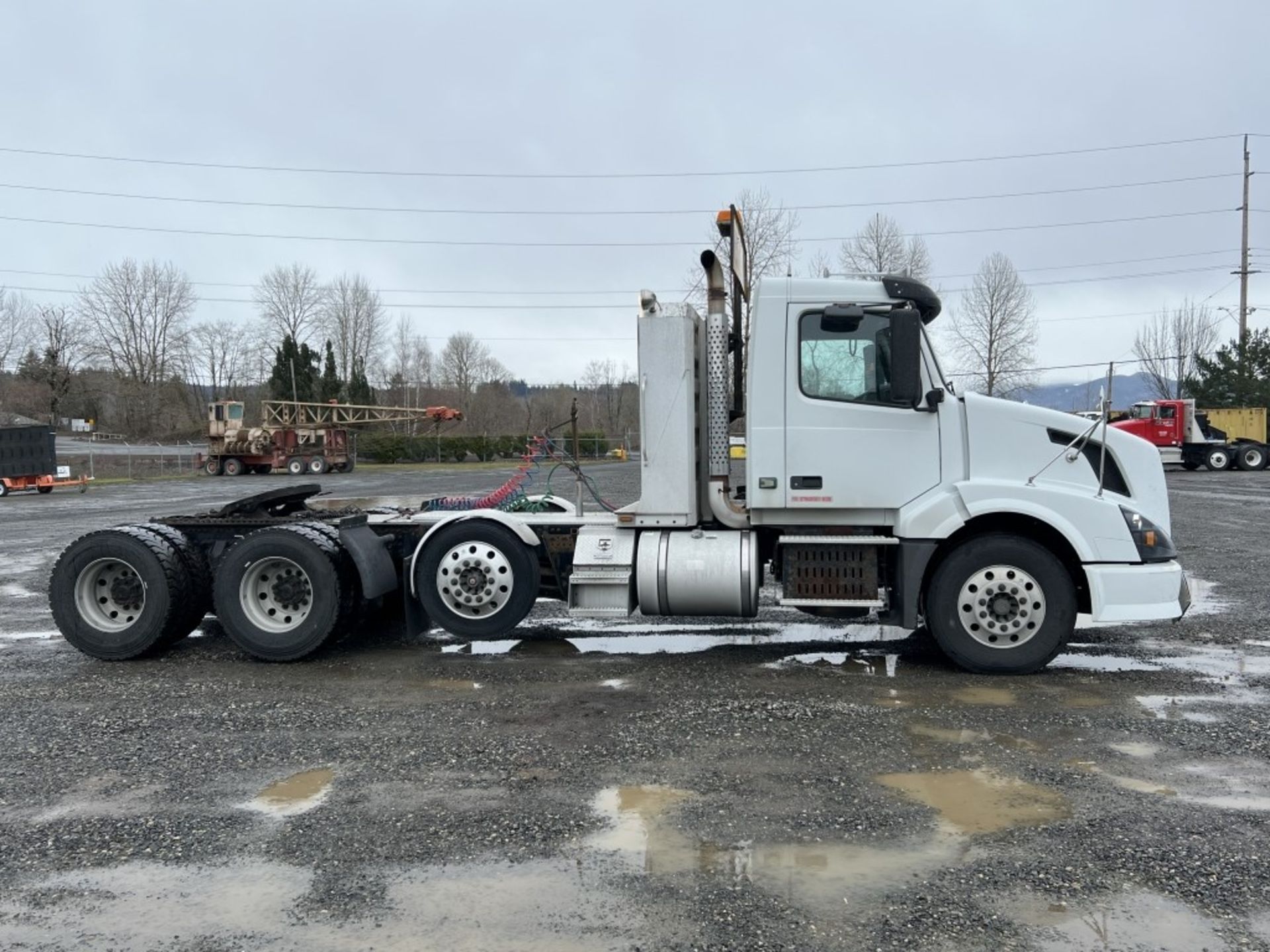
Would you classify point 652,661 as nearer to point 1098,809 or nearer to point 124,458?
point 1098,809

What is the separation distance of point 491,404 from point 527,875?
7778 cm

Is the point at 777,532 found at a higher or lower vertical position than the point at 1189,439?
lower

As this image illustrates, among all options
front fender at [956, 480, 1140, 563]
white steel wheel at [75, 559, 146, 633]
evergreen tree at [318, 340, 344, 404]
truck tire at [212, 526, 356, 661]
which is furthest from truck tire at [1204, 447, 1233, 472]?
evergreen tree at [318, 340, 344, 404]

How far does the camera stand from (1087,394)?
7.60 metres

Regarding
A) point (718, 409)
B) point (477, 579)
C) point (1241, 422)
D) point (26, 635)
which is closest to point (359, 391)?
point (1241, 422)

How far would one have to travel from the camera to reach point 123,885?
147 inches

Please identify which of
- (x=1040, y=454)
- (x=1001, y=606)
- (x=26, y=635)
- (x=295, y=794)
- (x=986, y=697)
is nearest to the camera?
(x=295, y=794)

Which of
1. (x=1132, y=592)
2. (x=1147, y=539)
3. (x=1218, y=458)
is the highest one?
(x=1147, y=539)

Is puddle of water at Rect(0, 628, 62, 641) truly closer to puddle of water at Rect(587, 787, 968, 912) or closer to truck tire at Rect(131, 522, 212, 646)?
truck tire at Rect(131, 522, 212, 646)

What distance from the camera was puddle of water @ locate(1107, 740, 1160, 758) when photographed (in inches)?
200

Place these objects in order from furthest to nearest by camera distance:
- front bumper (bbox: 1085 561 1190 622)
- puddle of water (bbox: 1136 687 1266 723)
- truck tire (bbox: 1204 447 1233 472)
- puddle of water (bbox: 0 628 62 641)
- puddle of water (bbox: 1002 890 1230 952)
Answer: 1. truck tire (bbox: 1204 447 1233 472)
2. puddle of water (bbox: 0 628 62 641)
3. front bumper (bbox: 1085 561 1190 622)
4. puddle of water (bbox: 1136 687 1266 723)
5. puddle of water (bbox: 1002 890 1230 952)

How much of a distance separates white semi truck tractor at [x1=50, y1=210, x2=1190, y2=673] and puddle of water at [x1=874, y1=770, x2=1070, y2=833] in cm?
203

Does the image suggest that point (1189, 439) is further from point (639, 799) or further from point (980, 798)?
point (639, 799)

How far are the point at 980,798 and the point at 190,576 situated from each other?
20.9ft
